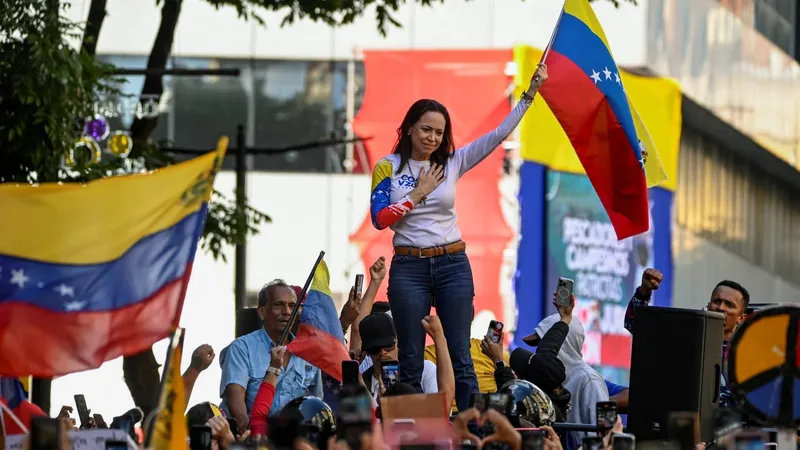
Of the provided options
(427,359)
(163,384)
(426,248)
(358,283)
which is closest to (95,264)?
(163,384)

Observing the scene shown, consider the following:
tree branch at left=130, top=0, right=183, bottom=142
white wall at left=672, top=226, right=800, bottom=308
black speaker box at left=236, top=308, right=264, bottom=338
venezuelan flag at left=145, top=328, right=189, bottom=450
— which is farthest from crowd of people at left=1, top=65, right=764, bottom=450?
white wall at left=672, top=226, right=800, bottom=308

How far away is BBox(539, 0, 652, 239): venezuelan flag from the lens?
12195 mm

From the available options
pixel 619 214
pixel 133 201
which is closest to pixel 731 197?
pixel 619 214

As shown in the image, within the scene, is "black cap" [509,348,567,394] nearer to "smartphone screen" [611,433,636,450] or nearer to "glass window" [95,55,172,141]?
"smartphone screen" [611,433,636,450]

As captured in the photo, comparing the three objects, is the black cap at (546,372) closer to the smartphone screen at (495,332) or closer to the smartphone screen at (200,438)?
the smartphone screen at (495,332)

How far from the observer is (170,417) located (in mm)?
7742

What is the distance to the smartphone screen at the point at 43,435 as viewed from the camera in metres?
7.95

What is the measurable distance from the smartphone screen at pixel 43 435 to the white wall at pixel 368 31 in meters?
24.0

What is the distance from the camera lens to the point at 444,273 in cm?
1055

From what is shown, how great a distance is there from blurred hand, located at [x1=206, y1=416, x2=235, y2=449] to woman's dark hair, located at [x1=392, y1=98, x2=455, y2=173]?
6.36ft

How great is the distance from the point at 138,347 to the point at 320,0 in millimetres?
11901

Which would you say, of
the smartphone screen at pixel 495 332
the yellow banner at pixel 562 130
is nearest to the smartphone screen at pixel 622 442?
the smartphone screen at pixel 495 332

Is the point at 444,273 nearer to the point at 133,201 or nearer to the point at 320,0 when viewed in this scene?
the point at 133,201

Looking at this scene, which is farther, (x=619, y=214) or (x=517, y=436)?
(x=619, y=214)
